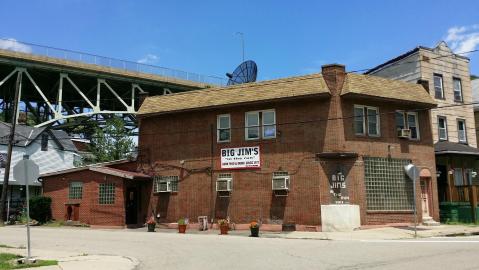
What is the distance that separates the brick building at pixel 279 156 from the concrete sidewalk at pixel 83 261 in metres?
11.5

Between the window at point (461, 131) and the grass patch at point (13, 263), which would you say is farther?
the window at point (461, 131)

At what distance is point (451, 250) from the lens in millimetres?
14812

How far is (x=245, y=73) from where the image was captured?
32938 mm

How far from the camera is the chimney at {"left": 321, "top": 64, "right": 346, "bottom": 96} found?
2430 centimetres

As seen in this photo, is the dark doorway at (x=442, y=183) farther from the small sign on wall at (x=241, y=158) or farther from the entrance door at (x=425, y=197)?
the small sign on wall at (x=241, y=158)

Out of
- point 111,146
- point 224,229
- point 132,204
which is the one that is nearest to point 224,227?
point 224,229

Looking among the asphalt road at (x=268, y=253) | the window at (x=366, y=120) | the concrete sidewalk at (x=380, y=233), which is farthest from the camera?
the window at (x=366, y=120)

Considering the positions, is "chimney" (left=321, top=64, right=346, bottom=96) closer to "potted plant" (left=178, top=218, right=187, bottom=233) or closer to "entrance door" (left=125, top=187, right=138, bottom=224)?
"potted plant" (left=178, top=218, right=187, bottom=233)

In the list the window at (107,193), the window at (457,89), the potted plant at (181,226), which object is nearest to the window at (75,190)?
the window at (107,193)

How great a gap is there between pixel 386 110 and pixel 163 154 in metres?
12.1

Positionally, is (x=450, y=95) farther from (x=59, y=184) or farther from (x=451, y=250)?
(x=59, y=184)

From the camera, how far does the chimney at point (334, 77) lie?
2430 cm

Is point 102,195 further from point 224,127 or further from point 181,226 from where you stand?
point 224,127

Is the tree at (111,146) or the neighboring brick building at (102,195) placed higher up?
the tree at (111,146)
